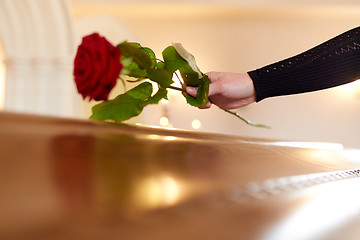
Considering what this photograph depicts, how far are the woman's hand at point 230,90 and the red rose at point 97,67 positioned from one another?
50cm

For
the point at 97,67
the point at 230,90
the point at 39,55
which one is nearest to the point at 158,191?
the point at 97,67

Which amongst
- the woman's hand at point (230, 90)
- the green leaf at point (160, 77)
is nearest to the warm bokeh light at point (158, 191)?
the green leaf at point (160, 77)

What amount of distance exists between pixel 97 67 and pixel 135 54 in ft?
0.31

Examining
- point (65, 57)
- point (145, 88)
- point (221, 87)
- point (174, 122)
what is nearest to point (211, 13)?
point (174, 122)

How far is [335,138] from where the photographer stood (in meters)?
6.21

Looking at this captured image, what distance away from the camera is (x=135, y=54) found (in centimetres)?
59

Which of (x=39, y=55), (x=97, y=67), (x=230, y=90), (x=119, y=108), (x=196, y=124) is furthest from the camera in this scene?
(x=196, y=124)

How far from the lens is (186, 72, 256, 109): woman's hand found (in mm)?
1071

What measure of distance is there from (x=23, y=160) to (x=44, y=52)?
5780 mm

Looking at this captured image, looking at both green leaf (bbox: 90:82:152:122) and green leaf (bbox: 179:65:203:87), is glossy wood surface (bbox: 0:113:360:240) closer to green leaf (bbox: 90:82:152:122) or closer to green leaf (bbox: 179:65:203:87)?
green leaf (bbox: 90:82:152:122)

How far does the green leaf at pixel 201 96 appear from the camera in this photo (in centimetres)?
86

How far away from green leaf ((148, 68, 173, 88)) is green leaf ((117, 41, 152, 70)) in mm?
47

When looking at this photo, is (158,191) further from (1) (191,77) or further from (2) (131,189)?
(1) (191,77)

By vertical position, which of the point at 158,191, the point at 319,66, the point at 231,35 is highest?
the point at 231,35
